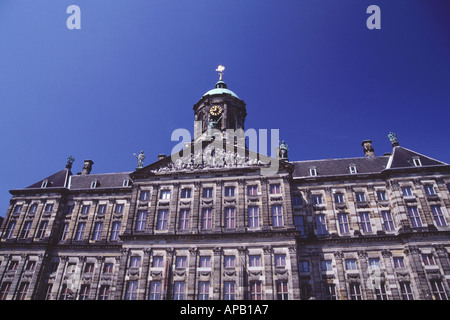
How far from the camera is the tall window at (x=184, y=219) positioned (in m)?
30.6

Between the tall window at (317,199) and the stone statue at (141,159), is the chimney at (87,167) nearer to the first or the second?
the stone statue at (141,159)

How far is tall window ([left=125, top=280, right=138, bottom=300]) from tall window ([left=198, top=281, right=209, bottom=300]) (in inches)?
246

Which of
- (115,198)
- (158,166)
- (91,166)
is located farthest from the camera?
(91,166)

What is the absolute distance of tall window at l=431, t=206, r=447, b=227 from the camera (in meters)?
29.6

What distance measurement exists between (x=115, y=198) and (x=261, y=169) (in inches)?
755

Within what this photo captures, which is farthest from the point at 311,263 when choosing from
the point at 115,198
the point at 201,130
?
the point at 115,198

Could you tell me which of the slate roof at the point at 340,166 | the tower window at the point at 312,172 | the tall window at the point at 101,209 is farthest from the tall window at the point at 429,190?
the tall window at the point at 101,209

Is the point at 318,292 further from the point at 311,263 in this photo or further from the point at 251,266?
the point at 251,266

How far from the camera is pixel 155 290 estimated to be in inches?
1098

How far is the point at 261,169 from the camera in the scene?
32.1m

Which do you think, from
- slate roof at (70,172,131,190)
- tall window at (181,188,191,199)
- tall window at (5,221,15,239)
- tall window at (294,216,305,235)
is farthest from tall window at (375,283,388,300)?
tall window at (5,221,15,239)

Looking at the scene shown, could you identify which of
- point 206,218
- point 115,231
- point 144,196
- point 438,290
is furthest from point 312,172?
point 115,231

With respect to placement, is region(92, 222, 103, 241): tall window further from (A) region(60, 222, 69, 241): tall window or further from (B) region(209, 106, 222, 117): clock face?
(B) region(209, 106, 222, 117): clock face

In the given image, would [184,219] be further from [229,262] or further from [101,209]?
[101,209]
